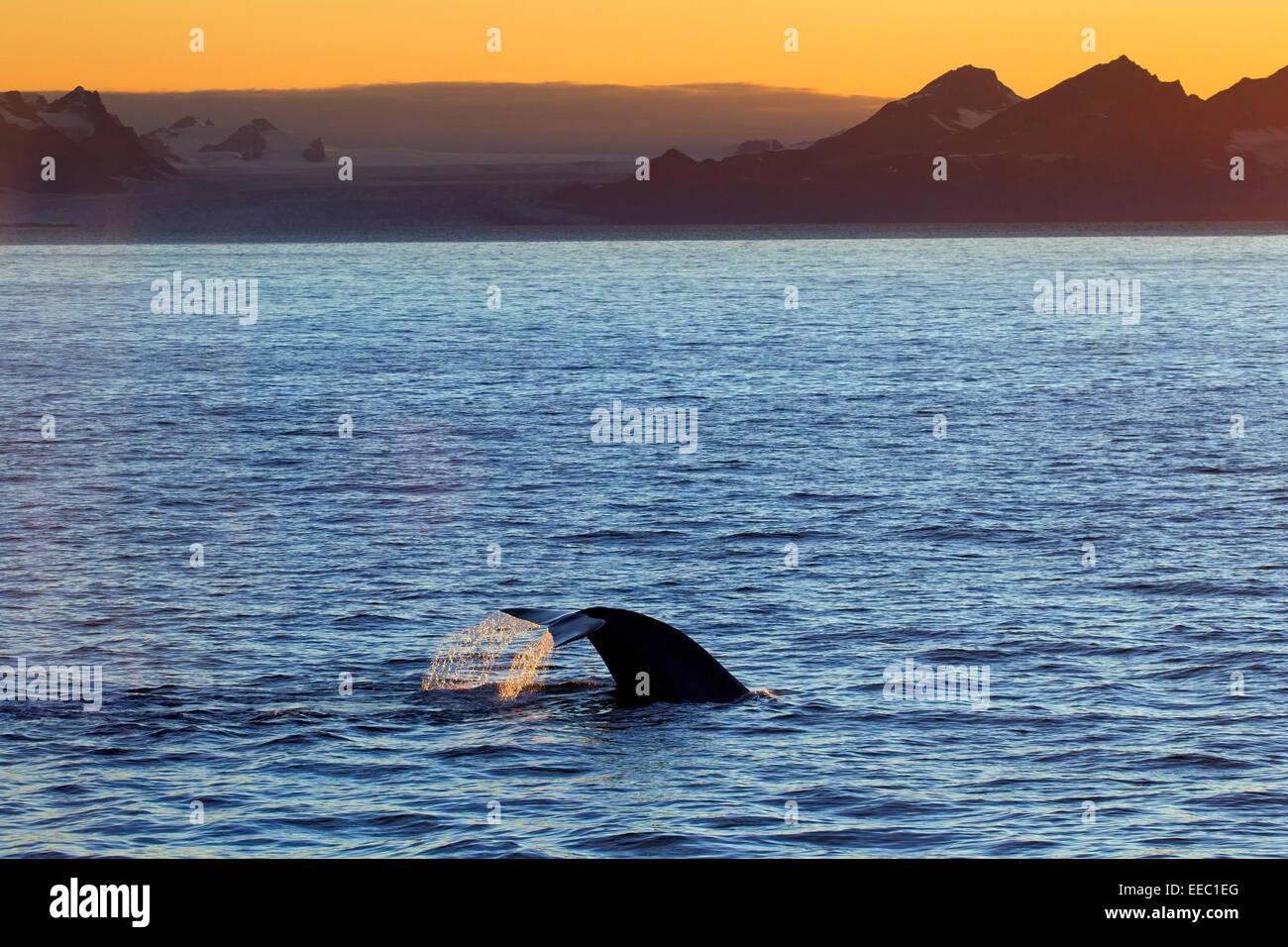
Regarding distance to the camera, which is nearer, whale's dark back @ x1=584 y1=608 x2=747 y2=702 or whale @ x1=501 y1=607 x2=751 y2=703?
whale @ x1=501 y1=607 x2=751 y2=703

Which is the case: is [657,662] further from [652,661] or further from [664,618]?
[664,618]

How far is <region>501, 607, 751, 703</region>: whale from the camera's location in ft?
67.3

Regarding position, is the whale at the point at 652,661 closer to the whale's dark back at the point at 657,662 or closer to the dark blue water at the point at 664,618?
the whale's dark back at the point at 657,662

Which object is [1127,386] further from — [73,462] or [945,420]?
[73,462]

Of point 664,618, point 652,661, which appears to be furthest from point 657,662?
point 664,618

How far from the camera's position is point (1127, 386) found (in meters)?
94.9

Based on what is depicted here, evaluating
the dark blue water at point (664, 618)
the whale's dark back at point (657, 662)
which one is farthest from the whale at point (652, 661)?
the dark blue water at point (664, 618)

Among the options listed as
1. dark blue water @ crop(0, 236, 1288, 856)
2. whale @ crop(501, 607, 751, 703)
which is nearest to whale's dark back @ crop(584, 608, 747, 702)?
whale @ crop(501, 607, 751, 703)

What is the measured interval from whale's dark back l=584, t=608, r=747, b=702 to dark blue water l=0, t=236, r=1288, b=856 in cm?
37

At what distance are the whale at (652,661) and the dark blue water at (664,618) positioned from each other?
1.27ft

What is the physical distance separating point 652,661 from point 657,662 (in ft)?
0.31

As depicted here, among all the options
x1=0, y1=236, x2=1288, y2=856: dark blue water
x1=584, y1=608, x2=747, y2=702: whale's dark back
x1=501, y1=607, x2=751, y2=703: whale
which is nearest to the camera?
x1=0, y1=236, x2=1288, y2=856: dark blue water

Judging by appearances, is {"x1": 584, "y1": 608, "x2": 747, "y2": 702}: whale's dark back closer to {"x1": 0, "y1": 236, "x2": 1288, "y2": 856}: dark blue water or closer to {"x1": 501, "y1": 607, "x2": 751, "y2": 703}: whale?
{"x1": 501, "y1": 607, "x2": 751, "y2": 703}: whale
